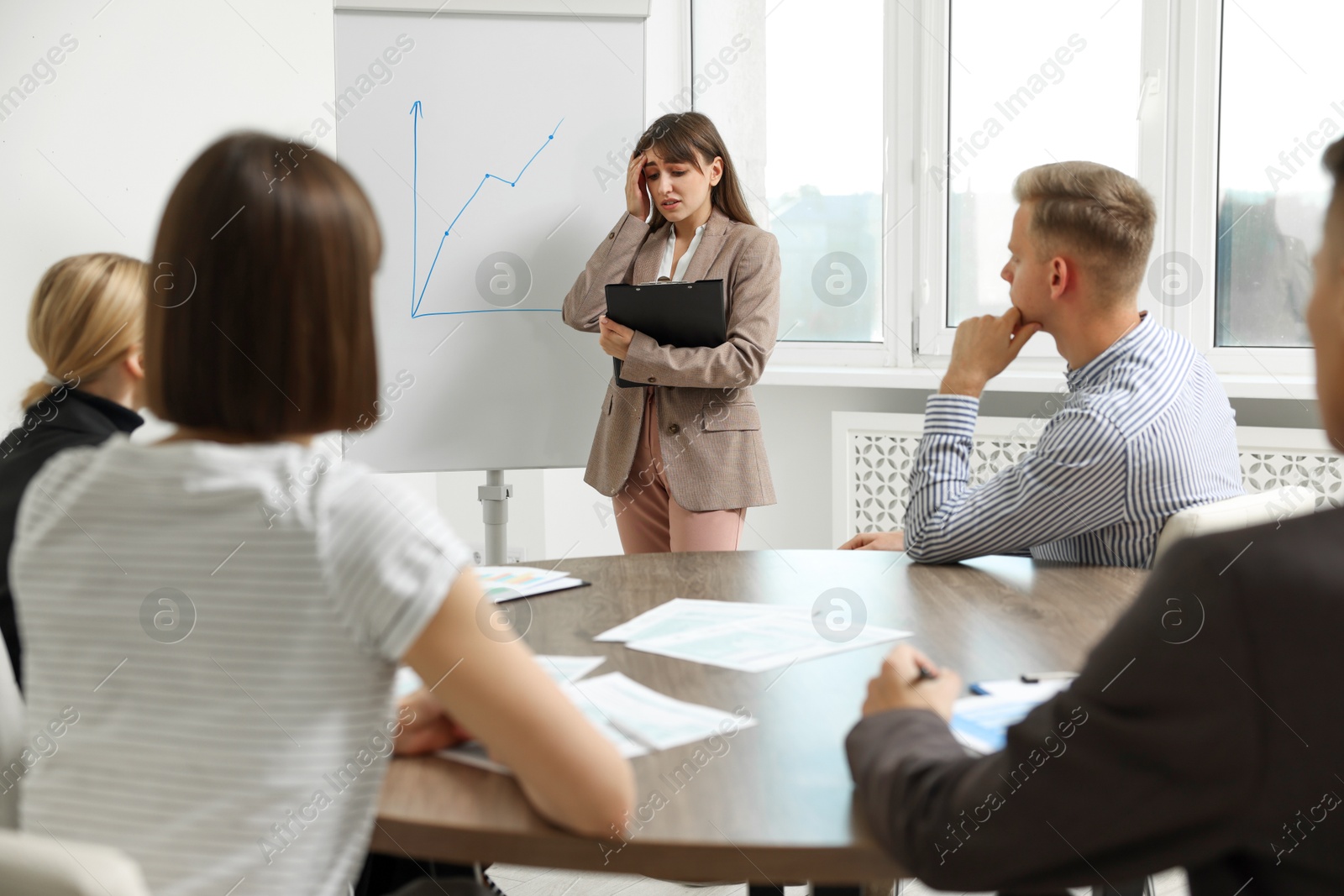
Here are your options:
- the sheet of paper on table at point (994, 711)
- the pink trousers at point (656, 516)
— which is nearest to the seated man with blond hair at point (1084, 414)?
the sheet of paper on table at point (994, 711)

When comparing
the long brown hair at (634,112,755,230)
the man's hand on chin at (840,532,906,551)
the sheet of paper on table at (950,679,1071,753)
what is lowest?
the sheet of paper on table at (950,679,1071,753)

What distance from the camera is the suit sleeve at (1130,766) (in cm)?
61

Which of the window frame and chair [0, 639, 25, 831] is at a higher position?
the window frame

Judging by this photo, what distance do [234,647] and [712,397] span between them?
1815 millimetres

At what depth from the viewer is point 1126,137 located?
317 cm

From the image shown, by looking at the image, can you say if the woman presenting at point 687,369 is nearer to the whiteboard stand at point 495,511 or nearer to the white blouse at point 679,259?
the white blouse at point 679,259

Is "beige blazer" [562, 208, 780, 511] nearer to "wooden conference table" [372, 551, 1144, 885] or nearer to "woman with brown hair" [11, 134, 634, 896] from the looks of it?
"wooden conference table" [372, 551, 1144, 885]

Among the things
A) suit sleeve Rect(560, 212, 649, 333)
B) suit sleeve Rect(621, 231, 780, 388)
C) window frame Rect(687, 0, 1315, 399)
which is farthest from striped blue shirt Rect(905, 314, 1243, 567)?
window frame Rect(687, 0, 1315, 399)

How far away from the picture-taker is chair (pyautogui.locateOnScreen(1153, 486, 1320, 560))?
1.35 m

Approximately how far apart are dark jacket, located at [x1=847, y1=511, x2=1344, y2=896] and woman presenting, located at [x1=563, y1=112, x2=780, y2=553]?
5.79 feet

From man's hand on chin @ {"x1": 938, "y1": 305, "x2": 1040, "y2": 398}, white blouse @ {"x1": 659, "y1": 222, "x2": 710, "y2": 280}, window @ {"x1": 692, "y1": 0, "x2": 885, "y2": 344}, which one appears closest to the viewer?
man's hand on chin @ {"x1": 938, "y1": 305, "x2": 1040, "y2": 398}

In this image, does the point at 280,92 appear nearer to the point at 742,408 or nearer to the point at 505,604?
the point at 742,408

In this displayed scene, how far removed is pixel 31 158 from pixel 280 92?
0.63 metres

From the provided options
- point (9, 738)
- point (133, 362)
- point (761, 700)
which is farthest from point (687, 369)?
point (9, 738)
